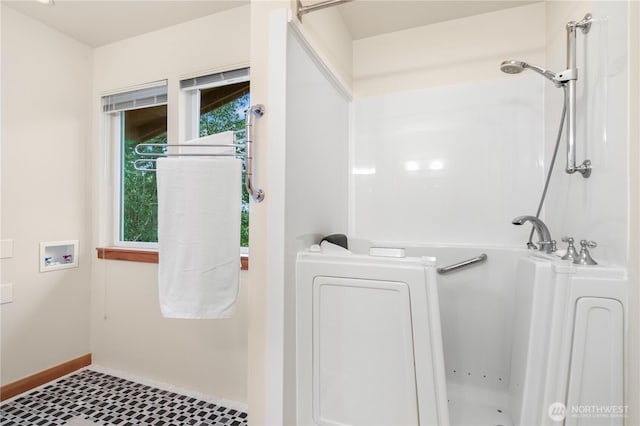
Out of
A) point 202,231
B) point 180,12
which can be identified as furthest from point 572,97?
point 180,12

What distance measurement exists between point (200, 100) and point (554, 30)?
6.87ft

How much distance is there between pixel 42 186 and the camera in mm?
2100

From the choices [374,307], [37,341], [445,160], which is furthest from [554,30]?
[37,341]

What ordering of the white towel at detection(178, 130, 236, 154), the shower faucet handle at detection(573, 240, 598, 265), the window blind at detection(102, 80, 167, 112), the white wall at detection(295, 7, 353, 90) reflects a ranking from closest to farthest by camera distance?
the shower faucet handle at detection(573, 240, 598, 265)
the white towel at detection(178, 130, 236, 154)
the white wall at detection(295, 7, 353, 90)
the window blind at detection(102, 80, 167, 112)

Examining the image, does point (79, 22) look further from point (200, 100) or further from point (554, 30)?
point (554, 30)

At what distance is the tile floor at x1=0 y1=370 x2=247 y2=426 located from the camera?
173cm

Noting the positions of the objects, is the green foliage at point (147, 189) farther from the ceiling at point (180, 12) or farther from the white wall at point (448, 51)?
the white wall at point (448, 51)

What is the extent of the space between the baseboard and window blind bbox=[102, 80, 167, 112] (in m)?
1.86

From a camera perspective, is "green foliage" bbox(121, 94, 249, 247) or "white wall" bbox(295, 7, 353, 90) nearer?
"white wall" bbox(295, 7, 353, 90)

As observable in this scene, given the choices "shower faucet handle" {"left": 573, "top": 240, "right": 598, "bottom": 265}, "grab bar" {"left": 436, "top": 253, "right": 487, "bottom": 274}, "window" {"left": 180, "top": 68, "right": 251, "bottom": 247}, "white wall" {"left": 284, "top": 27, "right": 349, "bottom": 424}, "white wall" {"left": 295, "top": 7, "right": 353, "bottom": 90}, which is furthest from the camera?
"window" {"left": 180, "top": 68, "right": 251, "bottom": 247}

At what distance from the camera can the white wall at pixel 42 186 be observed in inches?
76.5

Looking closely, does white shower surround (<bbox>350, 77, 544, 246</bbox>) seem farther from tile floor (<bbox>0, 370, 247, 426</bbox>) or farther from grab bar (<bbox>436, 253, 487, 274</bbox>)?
tile floor (<bbox>0, 370, 247, 426</bbox>)

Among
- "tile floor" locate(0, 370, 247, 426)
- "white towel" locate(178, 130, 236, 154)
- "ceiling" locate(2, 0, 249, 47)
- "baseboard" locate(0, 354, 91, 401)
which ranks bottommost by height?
"tile floor" locate(0, 370, 247, 426)

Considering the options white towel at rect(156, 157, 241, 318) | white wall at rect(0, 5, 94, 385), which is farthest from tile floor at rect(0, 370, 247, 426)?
white towel at rect(156, 157, 241, 318)
